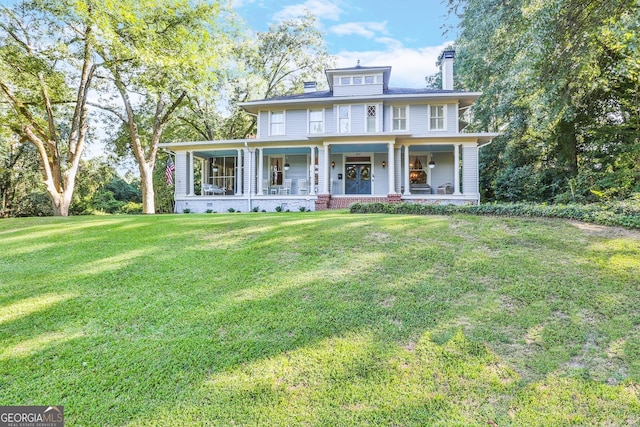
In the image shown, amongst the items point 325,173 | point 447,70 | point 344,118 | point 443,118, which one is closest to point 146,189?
point 325,173

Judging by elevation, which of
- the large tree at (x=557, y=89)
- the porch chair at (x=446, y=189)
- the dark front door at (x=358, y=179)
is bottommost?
the porch chair at (x=446, y=189)

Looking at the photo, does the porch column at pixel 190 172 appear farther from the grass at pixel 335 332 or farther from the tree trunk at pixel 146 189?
the grass at pixel 335 332

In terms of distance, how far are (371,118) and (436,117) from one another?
311cm

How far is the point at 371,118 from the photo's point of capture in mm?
16266

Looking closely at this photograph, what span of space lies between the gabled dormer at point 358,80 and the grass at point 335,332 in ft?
40.7

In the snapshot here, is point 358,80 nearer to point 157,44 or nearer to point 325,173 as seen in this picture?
point 325,173

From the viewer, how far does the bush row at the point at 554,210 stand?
6.50m

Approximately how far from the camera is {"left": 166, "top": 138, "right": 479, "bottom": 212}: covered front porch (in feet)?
48.8

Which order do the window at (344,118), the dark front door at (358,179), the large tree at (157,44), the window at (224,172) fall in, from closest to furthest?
the large tree at (157,44) < the window at (344,118) < the dark front door at (358,179) < the window at (224,172)

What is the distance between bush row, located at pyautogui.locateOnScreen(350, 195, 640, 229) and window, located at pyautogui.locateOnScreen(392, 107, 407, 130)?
760cm

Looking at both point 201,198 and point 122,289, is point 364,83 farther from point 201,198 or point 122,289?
point 122,289

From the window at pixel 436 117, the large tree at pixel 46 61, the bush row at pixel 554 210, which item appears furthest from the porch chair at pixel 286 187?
the large tree at pixel 46 61

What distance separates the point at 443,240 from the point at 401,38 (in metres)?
14.1

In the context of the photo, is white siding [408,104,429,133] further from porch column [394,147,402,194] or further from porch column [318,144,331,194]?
porch column [318,144,331,194]
